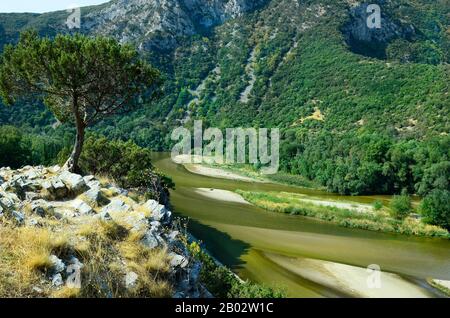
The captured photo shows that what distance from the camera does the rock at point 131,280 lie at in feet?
25.2

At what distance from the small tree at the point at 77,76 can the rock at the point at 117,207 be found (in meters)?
9.71

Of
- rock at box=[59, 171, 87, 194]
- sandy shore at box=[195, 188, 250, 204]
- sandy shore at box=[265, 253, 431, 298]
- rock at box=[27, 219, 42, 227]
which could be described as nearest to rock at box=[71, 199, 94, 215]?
rock at box=[59, 171, 87, 194]

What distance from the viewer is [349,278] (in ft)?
89.2

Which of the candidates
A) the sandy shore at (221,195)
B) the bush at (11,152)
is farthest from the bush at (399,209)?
the bush at (11,152)

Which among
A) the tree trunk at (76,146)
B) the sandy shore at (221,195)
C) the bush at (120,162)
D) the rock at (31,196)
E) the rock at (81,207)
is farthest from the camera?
the sandy shore at (221,195)

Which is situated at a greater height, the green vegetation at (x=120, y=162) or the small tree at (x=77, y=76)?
the small tree at (x=77, y=76)

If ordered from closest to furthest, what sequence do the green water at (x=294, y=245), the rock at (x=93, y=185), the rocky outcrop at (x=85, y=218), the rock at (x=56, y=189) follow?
the rocky outcrop at (x=85, y=218), the rock at (x=56, y=189), the rock at (x=93, y=185), the green water at (x=294, y=245)

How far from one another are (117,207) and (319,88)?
128239 millimetres

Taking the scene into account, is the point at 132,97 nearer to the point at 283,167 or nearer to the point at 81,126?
the point at 81,126

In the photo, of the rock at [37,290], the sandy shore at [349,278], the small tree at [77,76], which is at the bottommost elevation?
the sandy shore at [349,278]

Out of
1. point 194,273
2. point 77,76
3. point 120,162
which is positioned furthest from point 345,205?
point 194,273

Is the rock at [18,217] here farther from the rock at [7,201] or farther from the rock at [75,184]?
the rock at [75,184]

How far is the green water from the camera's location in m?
28.3

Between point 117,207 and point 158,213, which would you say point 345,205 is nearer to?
point 158,213
